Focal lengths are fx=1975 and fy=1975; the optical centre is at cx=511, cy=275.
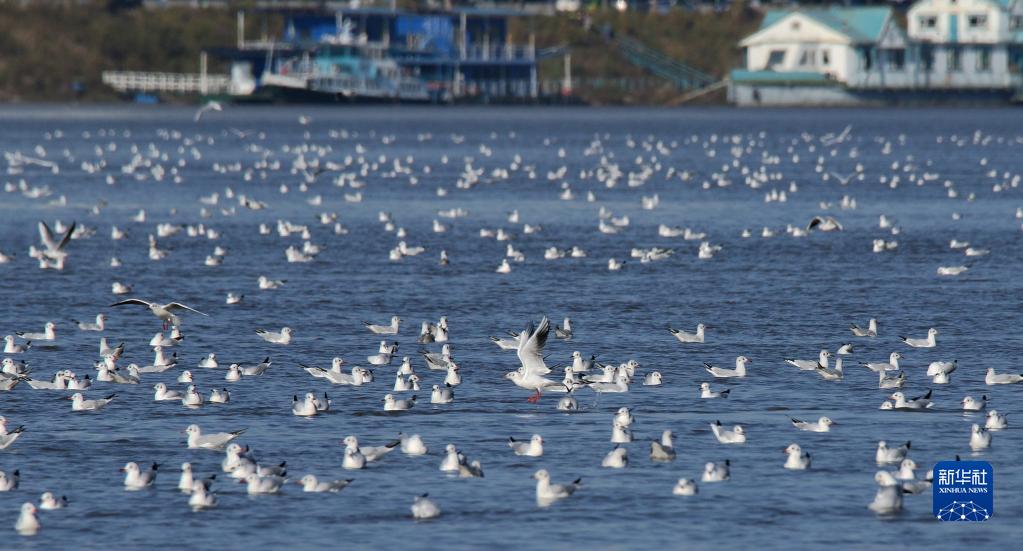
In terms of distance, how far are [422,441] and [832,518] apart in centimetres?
596

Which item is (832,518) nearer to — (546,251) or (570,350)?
(570,350)

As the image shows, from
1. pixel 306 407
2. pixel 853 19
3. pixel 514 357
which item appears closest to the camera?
pixel 306 407

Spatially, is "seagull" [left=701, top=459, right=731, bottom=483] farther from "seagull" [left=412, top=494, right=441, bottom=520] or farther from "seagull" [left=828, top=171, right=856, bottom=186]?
"seagull" [left=828, top=171, right=856, bottom=186]

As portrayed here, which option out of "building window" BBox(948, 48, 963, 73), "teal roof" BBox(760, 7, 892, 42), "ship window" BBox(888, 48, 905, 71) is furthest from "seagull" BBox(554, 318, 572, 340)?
"building window" BBox(948, 48, 963, 73)

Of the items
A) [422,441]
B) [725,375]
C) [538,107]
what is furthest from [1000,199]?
[538,107]

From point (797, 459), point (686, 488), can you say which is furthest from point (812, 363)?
point (686, 488)

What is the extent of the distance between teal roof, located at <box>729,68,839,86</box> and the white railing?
49.8 metres

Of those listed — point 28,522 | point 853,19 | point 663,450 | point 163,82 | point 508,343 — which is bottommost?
point 28,522

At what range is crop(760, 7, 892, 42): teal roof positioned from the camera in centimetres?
17062

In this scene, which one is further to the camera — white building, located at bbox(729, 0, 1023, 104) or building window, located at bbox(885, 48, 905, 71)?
building window, located at bbox(885, 48, 905, 71)

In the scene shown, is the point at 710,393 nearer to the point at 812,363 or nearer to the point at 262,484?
the point at 812,363

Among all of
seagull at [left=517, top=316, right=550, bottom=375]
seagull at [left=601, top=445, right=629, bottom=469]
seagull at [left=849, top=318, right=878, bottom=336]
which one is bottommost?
seagull at [left=601, top=445, right=629, bottom=469]

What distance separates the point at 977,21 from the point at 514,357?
149 metres

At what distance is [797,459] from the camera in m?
23.5
